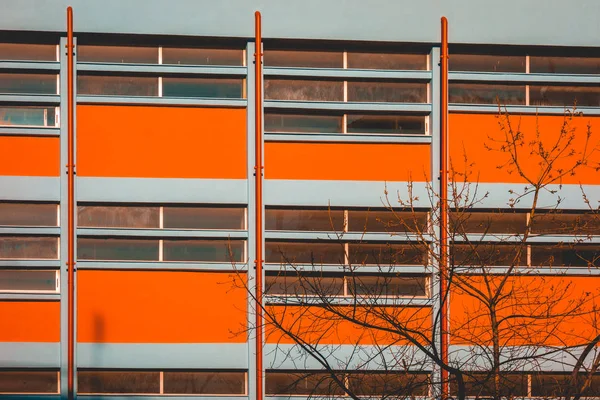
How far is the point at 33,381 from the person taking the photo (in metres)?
10.2

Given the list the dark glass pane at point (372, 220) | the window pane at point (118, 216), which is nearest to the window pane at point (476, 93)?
the dark glass pane at point (372, 220)

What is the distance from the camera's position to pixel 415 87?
10.7 metres

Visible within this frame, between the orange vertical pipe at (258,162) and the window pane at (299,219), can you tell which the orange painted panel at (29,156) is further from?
the window pane at (299,219)

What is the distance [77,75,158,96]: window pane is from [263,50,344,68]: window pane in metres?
1.64

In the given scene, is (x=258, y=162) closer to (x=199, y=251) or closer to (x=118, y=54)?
(x=199, y=251)

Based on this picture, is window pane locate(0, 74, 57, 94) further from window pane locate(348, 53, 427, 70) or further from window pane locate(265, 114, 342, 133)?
window pane locate(348, 53, 427, 70)

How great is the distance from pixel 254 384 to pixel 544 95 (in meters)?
5.77

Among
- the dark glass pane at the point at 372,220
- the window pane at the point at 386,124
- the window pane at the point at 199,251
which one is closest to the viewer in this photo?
the window pane at the point at 199,251

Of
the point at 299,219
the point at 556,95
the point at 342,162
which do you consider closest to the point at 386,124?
Result: the point at 342,162

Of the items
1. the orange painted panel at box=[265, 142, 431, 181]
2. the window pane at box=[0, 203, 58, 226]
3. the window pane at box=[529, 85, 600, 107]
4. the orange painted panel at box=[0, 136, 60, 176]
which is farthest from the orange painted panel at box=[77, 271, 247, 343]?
the window pane at box=[529, 85, 600, 107]

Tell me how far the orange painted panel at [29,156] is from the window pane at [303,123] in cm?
292

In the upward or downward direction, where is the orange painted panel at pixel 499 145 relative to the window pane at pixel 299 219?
upward

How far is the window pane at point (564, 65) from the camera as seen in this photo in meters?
10.7

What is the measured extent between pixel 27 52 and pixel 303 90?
383 cm
